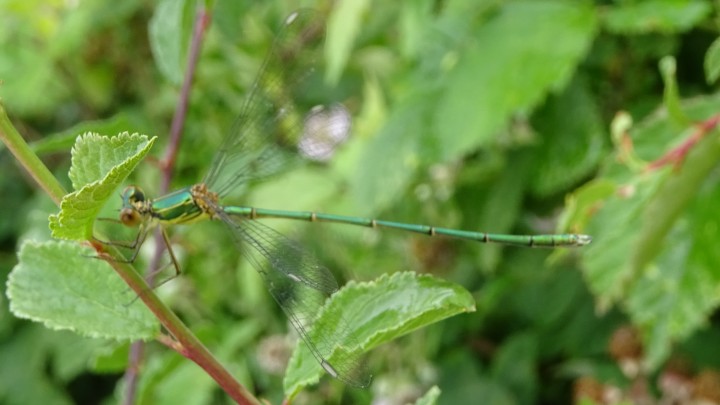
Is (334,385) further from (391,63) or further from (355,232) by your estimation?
(391,63)

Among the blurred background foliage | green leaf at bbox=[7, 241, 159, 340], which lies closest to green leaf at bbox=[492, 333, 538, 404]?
the blurred background foliage

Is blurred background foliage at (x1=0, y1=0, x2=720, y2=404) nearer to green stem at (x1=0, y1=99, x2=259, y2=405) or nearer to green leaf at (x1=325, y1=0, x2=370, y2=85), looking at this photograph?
green leaf at (x1=325, y1=0, x2=370, y2=85)

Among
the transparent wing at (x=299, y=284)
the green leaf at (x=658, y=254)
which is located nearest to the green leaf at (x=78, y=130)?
the transparent wing at (x=299, y=284)

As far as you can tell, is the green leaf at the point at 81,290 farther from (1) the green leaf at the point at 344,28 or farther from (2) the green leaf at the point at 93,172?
(1) the green leaf at the point at 344,28

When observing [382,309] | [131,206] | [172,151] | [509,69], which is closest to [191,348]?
[382,309]

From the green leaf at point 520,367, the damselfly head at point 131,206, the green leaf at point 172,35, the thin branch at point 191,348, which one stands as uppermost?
the green leaf at point 172,35

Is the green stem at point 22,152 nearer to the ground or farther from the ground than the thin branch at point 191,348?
farther from the ground

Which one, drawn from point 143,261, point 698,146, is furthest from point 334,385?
point 698,146
